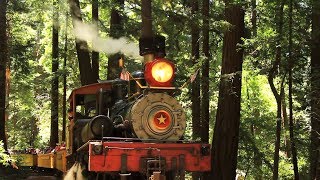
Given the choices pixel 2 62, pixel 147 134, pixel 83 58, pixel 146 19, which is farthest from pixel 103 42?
pixel 147 134

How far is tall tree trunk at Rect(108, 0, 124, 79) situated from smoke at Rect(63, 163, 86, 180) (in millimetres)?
4896

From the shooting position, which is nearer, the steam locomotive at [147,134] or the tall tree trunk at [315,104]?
the steam locomotive at [147,134]

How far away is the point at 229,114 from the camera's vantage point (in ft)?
32.0

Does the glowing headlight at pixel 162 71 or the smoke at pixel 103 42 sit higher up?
Result: the smoke at pixel 103 42

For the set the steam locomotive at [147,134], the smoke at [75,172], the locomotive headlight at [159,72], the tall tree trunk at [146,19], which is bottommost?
the smoke at [75,172]

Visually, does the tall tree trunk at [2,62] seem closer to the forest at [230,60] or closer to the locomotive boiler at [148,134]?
the forest at [230,60]

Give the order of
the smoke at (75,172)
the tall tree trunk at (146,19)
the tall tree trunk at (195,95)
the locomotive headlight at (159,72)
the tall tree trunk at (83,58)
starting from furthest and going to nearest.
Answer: the tall tree trunk at (83,58) < the tall tree trunk at (195,95) < the tall tree trunk at (146,19) < the smoke at (75,172) < the locomotive headlight at (159,72)

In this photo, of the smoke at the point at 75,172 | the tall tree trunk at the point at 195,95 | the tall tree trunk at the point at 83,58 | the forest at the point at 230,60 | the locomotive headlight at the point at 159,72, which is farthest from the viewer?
the tall tree trunk at the point at 83,58

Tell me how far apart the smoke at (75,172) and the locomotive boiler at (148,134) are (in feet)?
1.71

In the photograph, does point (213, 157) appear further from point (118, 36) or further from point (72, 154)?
point (118, 36)

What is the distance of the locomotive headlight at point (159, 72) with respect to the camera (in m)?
7.03

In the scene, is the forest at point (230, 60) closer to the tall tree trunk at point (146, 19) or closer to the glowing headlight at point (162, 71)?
the tall tree trunk at point (146, 19)

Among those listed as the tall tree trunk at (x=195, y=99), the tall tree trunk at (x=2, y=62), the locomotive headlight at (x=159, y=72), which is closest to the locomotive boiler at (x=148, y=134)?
the locomotive headlight at (x=159, y=72)

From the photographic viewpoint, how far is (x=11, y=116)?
1196 inches
